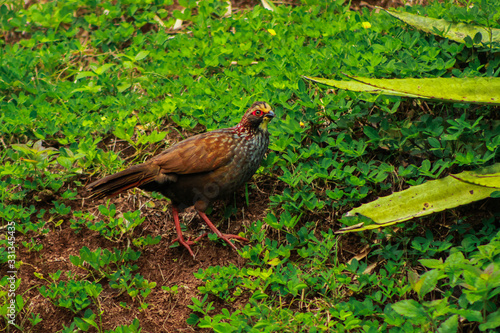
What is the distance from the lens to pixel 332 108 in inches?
202

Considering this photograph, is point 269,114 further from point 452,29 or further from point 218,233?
point 452,29

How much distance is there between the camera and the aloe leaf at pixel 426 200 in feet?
13.5

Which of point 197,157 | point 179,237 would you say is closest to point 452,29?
point 197,157

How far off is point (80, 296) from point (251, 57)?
339 cm

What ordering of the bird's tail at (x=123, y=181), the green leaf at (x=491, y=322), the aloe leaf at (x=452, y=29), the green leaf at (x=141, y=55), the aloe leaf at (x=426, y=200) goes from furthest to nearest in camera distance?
the green leaf at (x=141, y=55)
the aloe leaf at (x=452, y=29)
the bird's tail at (x=123, y=181)
the aloe leaf at (x=426, y=200)
the green leaf at (x=491, y=322)

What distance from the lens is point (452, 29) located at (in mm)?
5355

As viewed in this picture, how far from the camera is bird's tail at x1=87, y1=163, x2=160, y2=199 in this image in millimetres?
4812

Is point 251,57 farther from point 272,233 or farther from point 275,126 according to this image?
point 272,233

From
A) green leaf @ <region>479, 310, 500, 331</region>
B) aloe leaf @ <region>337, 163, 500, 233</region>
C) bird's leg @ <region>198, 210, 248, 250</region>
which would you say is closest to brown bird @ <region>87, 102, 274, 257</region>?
bird's leg @ <region>198, 210, 248, 250</region>

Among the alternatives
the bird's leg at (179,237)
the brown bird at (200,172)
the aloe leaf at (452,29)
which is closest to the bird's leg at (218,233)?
the brown bird at (200,172)

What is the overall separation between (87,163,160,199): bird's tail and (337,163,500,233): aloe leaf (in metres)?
1.78

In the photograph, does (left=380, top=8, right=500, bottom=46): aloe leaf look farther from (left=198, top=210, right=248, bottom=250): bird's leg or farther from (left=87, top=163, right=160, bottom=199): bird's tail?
(left=87, top=163, right=160, bottom=199): bird's tail

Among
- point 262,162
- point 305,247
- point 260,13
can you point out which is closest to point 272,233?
point 305,247

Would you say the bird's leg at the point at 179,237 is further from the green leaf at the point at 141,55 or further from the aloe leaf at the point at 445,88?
the green leaf at the point at 141,55
